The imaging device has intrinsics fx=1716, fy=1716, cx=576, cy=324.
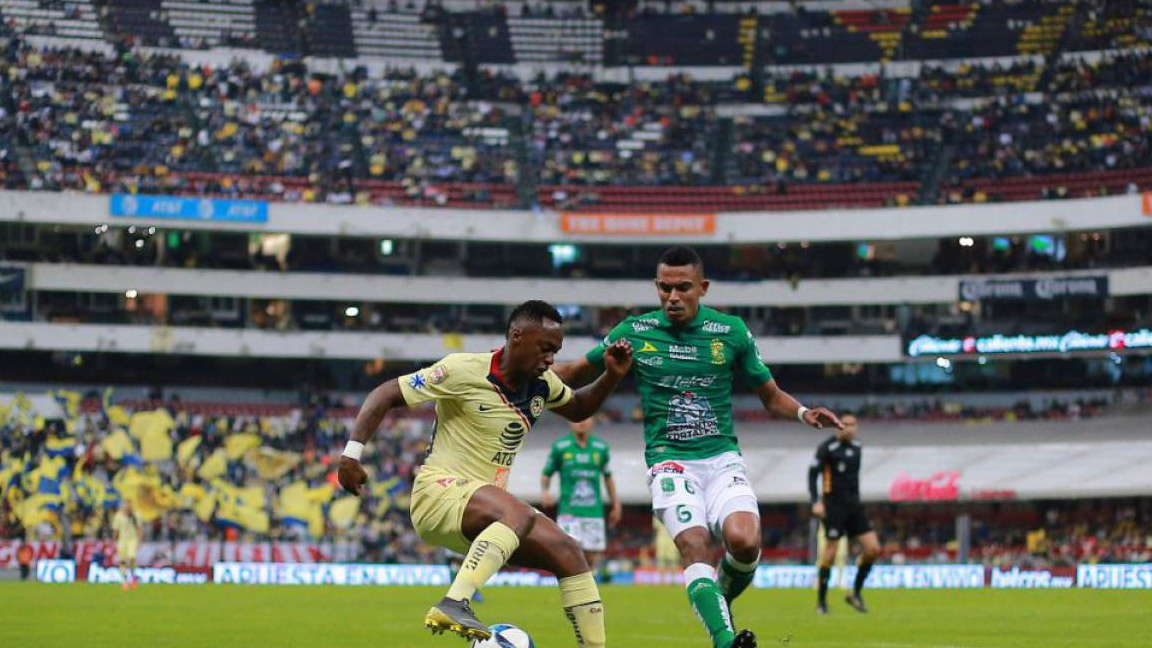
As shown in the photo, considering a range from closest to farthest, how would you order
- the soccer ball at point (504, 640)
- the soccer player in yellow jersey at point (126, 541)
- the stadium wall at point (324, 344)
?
the soccer ball at point (504, 640) < the soccer player in yellow jersey at point (126, 541) < the stadium wall at point (324, 344)

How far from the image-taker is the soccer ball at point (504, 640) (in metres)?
10.4

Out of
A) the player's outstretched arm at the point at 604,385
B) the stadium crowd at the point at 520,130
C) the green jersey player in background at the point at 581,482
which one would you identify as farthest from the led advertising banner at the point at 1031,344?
the player's outstretched arm at the point at 604,385

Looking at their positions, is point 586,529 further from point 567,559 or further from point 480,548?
point 480,548

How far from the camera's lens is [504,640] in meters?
10.4

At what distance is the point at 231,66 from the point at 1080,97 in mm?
33586

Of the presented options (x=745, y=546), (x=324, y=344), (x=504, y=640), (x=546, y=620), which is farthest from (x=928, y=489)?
(x=504, y=640)

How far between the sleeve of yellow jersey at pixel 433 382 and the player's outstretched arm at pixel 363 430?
0.20ft

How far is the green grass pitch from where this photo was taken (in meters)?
16.3

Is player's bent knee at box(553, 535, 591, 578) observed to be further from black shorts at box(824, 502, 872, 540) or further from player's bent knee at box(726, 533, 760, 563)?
black shorts at box(824, 502, 872, 540)

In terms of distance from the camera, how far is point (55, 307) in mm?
64438

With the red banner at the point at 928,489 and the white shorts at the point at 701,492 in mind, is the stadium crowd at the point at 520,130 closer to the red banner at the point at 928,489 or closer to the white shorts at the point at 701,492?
the red banner at the point at 928,489

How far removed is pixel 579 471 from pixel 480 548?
1497cm

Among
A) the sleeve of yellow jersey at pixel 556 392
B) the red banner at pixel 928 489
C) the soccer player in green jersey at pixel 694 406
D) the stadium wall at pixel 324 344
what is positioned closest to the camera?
the sleeve of yellow jersey at pixel 556 392

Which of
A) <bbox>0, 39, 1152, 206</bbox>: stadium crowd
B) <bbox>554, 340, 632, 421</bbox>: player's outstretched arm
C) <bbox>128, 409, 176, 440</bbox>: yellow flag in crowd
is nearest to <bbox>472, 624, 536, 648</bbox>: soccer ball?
<bbox>554, 340, 632, 421</bbox>: player's outstretched arm
